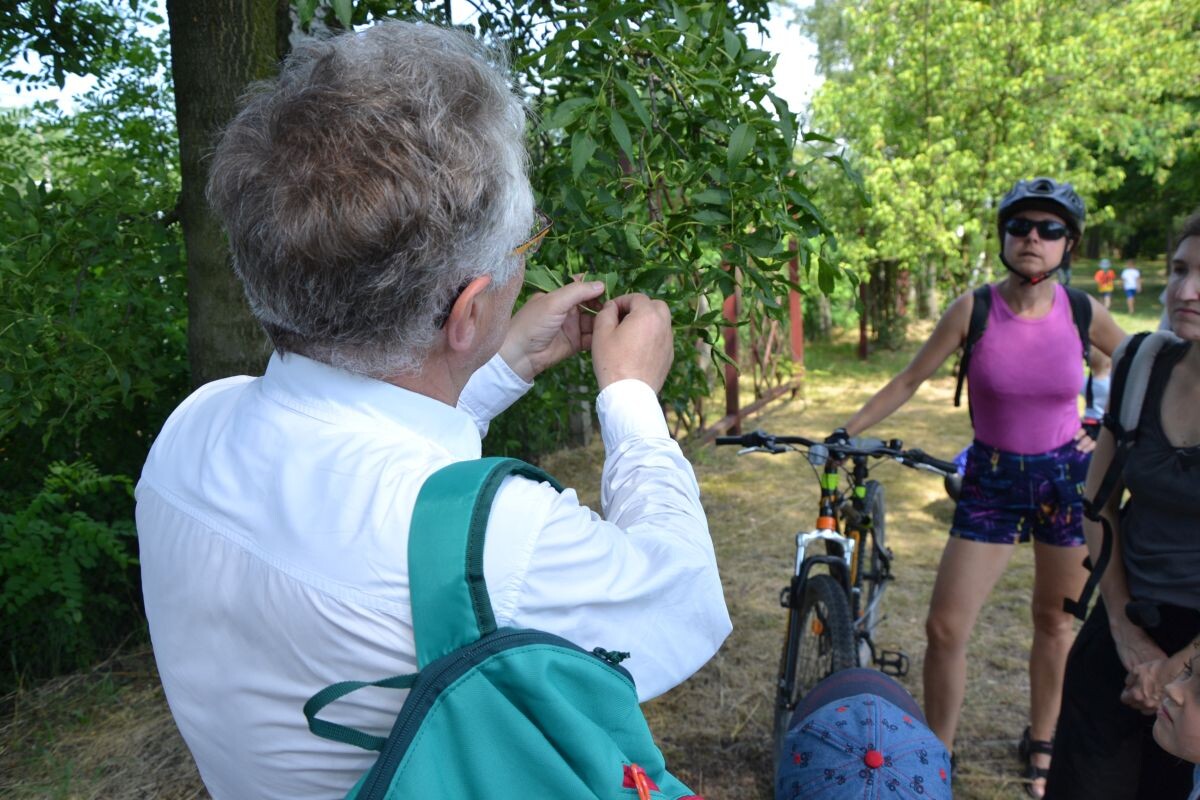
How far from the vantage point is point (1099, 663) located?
2125 mm

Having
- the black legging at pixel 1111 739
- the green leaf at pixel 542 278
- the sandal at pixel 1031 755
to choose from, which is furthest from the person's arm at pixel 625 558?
the sandal at pixel 1031 755

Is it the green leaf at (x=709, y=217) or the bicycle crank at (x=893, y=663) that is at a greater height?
the green leaf at (x=709, y=217)

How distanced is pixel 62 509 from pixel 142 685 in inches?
29.9

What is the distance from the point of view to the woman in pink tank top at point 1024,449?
2.92 m

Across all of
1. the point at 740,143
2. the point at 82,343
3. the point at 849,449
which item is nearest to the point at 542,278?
the point at 740,143

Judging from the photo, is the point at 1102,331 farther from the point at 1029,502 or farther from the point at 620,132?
the point at 620,132

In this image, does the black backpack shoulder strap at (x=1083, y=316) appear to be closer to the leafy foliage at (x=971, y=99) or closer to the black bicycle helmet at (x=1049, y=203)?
the black bicycle helmet at (x=1049, y=203)

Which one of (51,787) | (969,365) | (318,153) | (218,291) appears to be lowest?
(51,787)

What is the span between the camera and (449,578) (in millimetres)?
812

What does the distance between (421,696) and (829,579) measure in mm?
2360

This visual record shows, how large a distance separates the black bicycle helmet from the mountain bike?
81 centimetres

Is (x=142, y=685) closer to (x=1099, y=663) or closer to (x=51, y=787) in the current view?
(x=51, y=787)

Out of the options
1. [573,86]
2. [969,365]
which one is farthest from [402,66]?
[969,365]

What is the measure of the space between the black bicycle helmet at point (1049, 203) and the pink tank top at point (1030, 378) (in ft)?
0.57
